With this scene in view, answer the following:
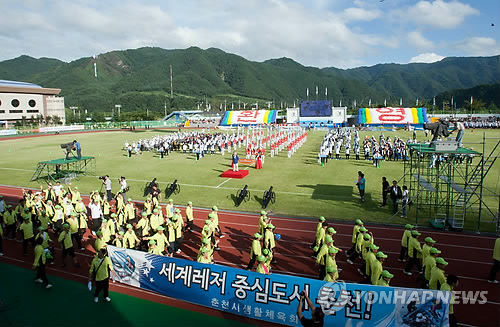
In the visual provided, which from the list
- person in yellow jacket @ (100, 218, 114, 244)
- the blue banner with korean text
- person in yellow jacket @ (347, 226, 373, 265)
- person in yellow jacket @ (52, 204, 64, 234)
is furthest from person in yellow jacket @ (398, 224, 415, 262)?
person in yellow jacket @ (52, 204, 64, 234)

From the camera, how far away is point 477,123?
67562 millimetres

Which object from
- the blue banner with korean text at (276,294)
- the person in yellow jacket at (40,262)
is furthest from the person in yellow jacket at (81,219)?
the blue banner with korean text at (276,294)

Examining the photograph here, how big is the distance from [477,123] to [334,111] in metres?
28.3

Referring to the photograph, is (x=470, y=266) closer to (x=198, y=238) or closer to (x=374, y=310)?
(x=374, y=310)

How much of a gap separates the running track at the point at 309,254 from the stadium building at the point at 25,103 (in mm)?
82986

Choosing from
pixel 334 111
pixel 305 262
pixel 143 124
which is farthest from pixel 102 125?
pixel 305 262

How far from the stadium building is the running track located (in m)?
83.0

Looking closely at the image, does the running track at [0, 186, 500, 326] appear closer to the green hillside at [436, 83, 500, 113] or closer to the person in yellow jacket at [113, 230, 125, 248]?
the person in yellow jacket at [113, 230, 125, 248]

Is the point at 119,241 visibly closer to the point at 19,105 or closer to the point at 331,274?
the point at 331,274

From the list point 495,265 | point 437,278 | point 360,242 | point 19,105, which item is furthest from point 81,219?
point 19,105

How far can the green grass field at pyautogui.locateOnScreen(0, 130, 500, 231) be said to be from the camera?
16344 mm

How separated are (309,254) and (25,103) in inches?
3717

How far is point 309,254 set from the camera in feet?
36.5

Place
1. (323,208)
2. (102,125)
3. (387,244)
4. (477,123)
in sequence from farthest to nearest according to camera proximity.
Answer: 1. (102,125)
2. (477,123)
3. (323,208)
4. (387,244)
